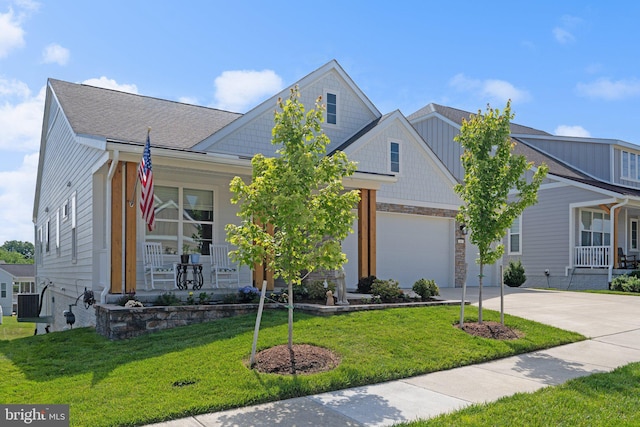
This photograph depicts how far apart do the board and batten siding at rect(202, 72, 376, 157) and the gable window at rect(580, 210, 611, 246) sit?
9845 millimetres

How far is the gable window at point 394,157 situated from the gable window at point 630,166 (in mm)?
12010

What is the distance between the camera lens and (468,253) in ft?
56.3

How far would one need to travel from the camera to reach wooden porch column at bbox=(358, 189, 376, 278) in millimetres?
12398

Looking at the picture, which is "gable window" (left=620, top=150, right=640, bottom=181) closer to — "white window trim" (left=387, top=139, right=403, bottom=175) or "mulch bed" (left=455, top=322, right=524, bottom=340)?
"white window trim" (left=387, top=139, right=403, bottom=175)

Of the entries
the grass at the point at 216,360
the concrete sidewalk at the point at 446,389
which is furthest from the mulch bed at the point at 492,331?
the concrete sidewalk at the point at 446,389

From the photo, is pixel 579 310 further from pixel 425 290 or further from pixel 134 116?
pixel 134 116

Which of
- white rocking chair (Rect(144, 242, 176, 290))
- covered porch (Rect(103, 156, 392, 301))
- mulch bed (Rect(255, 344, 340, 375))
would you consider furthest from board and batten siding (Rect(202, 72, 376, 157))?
mulch bed (Rect(255, 344, 340, 375))

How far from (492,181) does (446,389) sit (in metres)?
3.95

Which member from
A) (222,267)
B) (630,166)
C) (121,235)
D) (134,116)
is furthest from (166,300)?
(630,166)

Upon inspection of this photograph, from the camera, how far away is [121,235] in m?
9.31

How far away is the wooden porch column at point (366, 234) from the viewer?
12.4 meters

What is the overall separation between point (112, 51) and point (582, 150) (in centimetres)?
1965

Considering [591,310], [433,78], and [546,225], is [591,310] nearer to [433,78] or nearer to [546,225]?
[433,78]

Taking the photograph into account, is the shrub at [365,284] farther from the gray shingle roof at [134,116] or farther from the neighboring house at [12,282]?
the neighboring house at [12,282]
